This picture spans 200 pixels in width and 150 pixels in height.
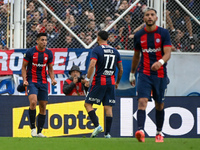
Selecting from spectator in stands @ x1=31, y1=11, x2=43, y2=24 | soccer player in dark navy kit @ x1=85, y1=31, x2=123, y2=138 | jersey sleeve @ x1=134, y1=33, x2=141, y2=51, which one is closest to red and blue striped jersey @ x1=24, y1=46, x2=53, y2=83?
soccer player in dark navy kit @ x1=85, y1=31, x2=123, y2=138

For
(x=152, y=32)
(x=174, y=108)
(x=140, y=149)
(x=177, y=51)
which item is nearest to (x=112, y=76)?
(x=152, y=32)

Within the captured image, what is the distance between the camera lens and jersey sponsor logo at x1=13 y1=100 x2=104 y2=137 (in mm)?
11992

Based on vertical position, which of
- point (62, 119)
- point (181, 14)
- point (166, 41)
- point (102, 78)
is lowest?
point (62, 119)

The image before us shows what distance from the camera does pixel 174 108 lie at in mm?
12266

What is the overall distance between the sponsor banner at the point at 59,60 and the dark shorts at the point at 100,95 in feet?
12.5

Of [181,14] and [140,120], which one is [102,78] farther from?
[181,14]

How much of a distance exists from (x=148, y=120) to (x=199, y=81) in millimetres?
2547

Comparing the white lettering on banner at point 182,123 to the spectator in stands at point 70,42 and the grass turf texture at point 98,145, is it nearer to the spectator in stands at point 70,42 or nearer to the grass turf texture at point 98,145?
the spectator in stands at point 70,42

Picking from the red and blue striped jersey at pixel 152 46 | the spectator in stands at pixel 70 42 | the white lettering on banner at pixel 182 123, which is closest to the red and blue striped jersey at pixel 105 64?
the red and blue striped jersey at pixel 152 46

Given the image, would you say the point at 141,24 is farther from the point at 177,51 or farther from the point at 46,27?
the point at 46,27

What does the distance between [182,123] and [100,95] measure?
338 cm

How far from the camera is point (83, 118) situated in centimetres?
1207

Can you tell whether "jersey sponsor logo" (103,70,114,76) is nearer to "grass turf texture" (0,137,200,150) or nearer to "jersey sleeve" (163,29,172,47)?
"jersey sleeve" (163,29,172,47)

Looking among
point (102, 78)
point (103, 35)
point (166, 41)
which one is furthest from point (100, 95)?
point (166, 41)
